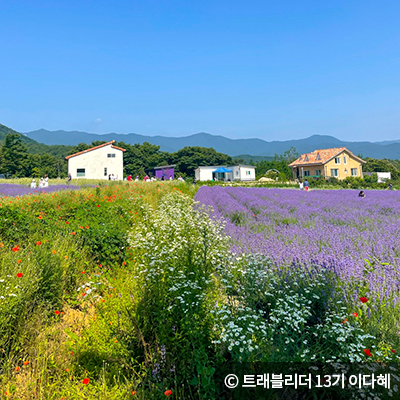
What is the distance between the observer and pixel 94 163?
4241 cm

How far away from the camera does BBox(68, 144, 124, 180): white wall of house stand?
42.2 meters

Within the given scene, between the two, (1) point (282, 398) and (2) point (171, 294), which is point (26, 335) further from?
(1) point (282, 398)

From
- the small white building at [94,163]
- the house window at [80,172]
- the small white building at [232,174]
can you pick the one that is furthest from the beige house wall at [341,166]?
the house window at [80,172]

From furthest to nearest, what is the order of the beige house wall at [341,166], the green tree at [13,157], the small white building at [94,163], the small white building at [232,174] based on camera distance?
the small white building at [232,174]
the beige house wall at [341,166]
the green tree at [13,157]
the small white building at [94,163]

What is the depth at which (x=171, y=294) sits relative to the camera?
3041mm

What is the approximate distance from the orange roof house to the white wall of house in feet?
119

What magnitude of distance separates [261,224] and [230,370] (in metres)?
4.09

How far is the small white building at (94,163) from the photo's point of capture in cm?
4209

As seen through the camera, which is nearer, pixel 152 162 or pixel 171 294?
pixel 171 294

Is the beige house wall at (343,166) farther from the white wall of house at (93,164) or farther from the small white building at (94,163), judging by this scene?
the white wall of house at (93,164)

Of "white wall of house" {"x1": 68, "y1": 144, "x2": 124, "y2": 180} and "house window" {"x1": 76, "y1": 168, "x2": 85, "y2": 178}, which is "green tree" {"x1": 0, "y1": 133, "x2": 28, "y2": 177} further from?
"house window" {"x1": 76, "y1": 168, "x2": 85, "y2": 178}

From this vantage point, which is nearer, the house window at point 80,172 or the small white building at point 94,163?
the small white building at point 94,163

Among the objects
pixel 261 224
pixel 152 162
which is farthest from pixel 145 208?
pixel 152 162

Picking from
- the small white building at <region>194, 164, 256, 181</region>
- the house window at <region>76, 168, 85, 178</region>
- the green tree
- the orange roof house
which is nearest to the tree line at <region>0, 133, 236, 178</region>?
the green tree
